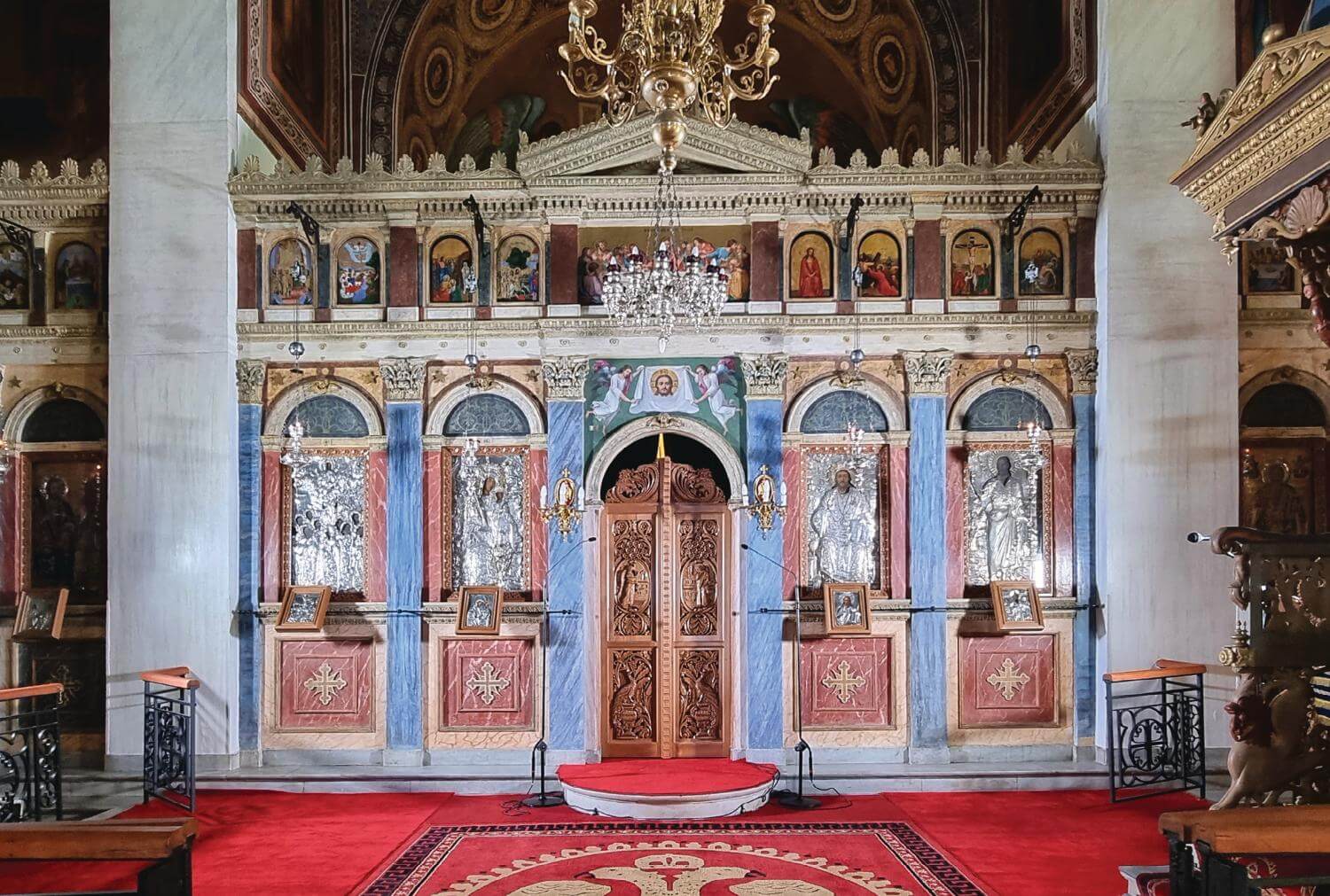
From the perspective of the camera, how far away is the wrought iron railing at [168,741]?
8.84 m

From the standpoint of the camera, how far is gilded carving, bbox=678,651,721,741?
10180mm

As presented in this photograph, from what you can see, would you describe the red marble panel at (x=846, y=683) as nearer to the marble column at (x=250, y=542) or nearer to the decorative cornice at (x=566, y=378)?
the decorative cornice at (x=566, y=378)

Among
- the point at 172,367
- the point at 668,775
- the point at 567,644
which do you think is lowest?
the point at 668,775

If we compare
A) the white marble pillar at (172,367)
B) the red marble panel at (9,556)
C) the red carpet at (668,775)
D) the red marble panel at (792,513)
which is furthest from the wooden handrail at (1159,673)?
the red marble panel at (9,556)

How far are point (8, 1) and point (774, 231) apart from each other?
8.76 m

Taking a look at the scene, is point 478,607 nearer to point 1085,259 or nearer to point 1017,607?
point 1017,607

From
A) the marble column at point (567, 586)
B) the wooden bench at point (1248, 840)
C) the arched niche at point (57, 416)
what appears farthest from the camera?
the arched niche at point (57, 416)

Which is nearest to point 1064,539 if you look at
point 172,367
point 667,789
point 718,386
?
point 718,386

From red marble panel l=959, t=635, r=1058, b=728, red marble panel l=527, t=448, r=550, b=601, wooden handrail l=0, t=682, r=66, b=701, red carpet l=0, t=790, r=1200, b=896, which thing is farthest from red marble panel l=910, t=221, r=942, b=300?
wooden handrail l=0, t=682, r=66, b=701

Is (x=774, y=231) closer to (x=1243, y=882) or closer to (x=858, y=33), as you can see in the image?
(x=858, y=33)

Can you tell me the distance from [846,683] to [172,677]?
233 inches

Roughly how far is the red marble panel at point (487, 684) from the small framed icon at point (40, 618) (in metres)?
3.50

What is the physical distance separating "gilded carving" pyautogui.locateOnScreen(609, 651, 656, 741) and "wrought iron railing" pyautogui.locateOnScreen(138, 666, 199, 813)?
3626mm

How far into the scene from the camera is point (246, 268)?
34.0ft
